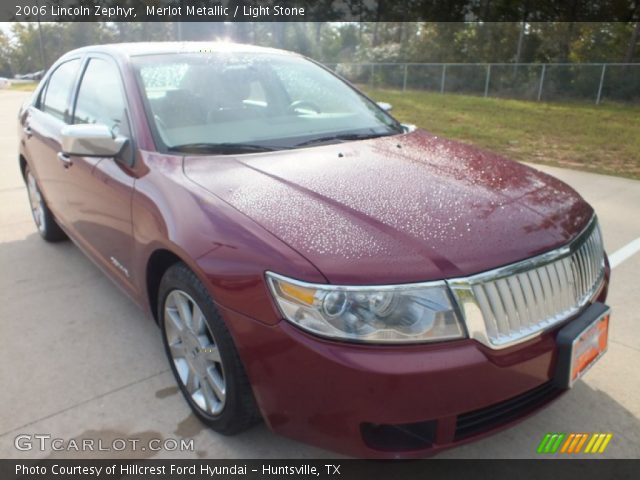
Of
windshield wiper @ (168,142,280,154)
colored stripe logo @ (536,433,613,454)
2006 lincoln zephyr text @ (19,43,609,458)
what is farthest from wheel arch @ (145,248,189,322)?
colored stripe logo @ (536,433,613,454)

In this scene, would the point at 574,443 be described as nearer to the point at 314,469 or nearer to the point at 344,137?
the point at 314,469

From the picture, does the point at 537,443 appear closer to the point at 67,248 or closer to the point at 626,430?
the point at 626,430

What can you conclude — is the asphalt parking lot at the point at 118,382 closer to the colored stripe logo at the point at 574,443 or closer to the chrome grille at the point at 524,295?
the colored stripe logo at the point at 574,443

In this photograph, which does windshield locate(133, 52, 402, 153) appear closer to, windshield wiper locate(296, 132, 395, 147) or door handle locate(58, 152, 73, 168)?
windshield wiper locate(296, 132, 395, 147)

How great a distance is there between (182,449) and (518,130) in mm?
11139

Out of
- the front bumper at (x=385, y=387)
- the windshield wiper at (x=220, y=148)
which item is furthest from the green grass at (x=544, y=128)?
the front bumper at (x=385, y=387)

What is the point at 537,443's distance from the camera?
225 cm

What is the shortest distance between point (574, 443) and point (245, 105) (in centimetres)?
226

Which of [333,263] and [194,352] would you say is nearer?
[333,263]

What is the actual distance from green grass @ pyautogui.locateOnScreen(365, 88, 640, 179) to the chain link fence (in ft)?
2.65

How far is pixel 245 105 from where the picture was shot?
294 centimetres

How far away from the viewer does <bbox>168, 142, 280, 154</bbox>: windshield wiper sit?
257 cm

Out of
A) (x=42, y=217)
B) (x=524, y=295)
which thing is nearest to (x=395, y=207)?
(x=524, y=295)

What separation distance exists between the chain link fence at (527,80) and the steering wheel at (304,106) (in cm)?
1815
